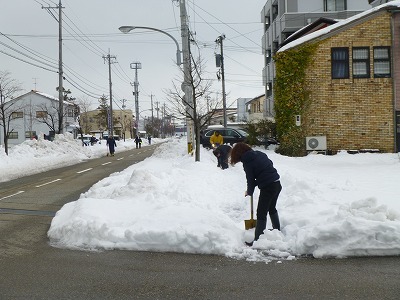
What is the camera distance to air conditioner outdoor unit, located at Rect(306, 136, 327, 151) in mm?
18722

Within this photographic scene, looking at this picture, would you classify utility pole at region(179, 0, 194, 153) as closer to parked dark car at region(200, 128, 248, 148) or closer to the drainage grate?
parked dark car at region(200, 128, 248, 148)

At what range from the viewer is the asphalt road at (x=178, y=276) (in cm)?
430

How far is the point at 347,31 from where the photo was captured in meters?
19.1

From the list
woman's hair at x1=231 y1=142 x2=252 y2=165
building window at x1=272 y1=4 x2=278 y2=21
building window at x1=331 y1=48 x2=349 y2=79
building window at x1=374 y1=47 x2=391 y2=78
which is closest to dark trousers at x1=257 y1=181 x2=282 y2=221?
woman's hair at x1=231 y1=142 x2=252 y2=165

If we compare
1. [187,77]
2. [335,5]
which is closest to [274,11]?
[335,5]

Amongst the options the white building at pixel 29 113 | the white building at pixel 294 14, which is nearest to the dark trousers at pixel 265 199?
the white building at pixel 294 14

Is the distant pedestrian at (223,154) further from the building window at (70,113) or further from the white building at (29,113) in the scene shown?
the building window at (70,113)

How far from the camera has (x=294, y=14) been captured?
33312 mm

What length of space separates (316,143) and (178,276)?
15079 millimetres

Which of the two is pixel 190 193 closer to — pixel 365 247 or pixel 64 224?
pixel 64 224

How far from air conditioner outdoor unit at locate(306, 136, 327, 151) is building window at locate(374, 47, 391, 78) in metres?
4.00

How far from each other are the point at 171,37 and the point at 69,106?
160 feet

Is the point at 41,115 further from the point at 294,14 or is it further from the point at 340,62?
the point at 340,62

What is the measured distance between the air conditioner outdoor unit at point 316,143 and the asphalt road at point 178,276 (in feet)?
45.2
